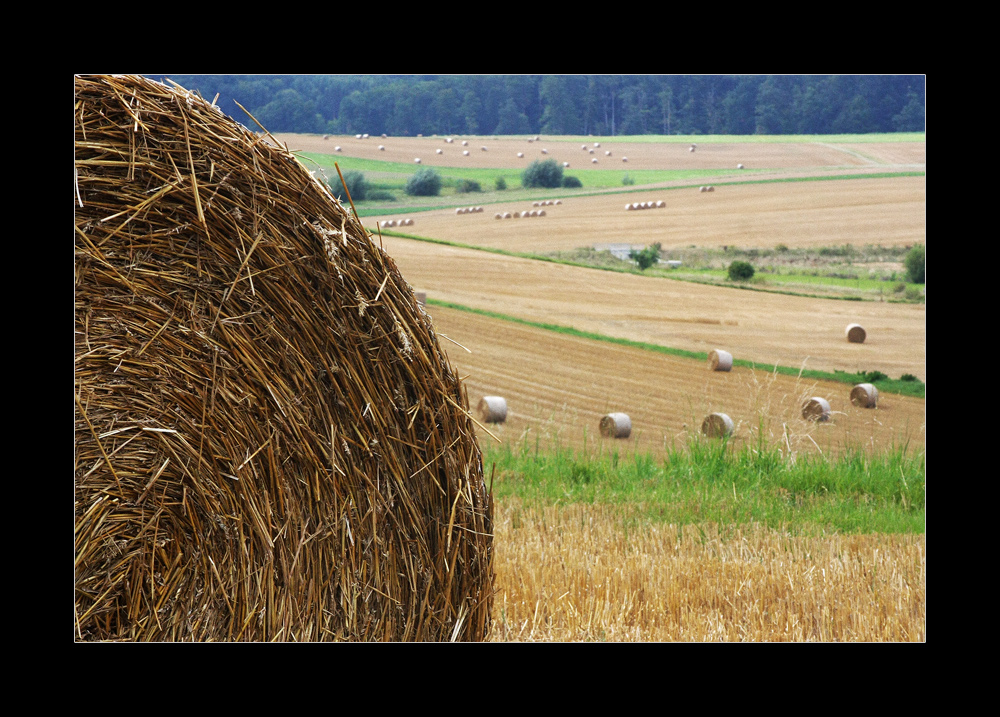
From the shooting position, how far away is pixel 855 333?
5.46m

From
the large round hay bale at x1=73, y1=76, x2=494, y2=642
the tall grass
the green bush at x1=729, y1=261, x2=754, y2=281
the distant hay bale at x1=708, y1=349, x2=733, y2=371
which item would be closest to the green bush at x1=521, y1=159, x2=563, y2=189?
the green bush at x1=729, y1=261, x2=754, y2=281

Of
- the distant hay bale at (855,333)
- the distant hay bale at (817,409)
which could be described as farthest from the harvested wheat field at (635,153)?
the distant hay bale at (817,409)

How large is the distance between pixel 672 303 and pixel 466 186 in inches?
68.7

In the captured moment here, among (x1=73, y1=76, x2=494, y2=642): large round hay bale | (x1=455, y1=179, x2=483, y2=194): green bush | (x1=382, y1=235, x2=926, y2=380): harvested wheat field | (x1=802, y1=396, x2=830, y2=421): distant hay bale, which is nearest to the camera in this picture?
(x1=73, y1=76, x2=494, y2=642): large round hay bale

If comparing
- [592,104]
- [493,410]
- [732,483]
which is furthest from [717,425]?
[592,104]

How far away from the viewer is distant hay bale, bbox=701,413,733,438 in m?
5.81

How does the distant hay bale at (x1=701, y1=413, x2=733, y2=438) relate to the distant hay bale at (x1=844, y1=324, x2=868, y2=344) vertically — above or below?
below

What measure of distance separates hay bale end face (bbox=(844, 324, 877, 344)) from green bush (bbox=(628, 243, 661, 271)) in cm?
126

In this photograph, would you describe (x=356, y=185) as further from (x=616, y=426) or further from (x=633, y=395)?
(x=633, y=395)

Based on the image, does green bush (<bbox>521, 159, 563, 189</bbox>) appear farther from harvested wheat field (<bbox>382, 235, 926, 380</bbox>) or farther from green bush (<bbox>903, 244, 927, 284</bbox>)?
green bush (<bbox>903, 244, 927, 284</bbox>)

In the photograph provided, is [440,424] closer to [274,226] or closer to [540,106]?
[274,226]

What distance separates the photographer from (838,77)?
390 cm

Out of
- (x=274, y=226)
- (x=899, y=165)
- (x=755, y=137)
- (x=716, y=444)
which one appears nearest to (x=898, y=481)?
(x=716, y=444)

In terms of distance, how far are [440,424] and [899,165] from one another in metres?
3.45
